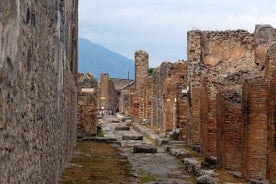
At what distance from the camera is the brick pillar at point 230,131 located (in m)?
11.0

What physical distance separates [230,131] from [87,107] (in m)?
8.76

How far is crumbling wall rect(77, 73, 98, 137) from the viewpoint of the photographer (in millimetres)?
18812

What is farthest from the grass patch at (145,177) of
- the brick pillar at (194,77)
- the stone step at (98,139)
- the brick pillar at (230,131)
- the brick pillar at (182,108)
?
the brick pillar at (182,108)

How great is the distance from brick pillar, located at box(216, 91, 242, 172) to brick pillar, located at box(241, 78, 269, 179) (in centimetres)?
131

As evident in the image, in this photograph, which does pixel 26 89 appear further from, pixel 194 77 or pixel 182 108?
A: pixel 182 108

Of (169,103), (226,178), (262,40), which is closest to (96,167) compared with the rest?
(226,178)

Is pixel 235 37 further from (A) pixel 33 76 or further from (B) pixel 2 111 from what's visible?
(B) pixel 2 111

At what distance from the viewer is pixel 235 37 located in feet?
53.5

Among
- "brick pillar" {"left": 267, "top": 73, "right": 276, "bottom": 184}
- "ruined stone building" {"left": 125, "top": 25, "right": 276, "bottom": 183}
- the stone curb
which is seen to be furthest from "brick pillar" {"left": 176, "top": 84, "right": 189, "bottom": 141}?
"brick pillar" {"left": 267, "top": 73, "right": 276, "bottom": 184}

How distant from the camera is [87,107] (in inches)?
756

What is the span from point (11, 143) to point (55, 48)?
3293mm

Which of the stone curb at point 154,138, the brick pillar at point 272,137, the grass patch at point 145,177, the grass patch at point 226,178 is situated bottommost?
the grass patch at point 145,177

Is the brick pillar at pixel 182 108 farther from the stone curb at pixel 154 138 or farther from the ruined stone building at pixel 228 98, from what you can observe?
the stone curb at pixel 154 138

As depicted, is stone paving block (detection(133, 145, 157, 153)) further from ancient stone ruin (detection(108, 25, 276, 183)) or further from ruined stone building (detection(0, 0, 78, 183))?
ruined stone building (detection(0, 0, 78, 183))
